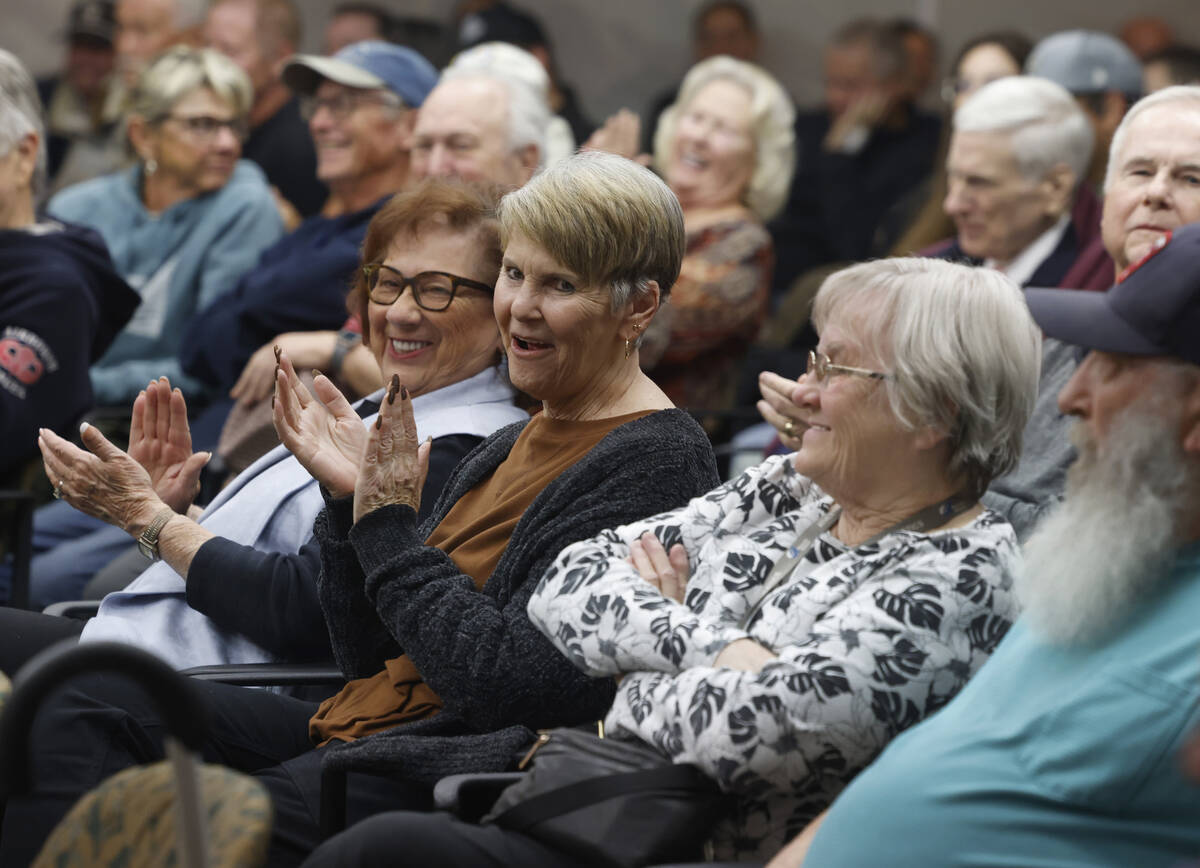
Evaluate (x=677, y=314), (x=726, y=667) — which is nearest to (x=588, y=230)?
(x=726, y=667)

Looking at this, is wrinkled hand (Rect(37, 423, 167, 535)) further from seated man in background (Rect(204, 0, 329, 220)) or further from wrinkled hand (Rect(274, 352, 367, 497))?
seated man in background (Rect(204, 0, 329, 220))

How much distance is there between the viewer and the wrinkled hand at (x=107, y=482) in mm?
3104

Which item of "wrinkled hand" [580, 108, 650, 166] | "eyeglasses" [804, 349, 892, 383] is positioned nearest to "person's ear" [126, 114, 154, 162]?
"wrinkled hand" [580, 108, 650, 166]

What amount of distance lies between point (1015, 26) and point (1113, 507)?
7279 mm

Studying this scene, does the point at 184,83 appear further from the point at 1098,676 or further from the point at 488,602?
the point at 1098,676

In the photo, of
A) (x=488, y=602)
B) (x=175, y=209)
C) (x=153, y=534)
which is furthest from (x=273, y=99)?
(x=488, y=602)

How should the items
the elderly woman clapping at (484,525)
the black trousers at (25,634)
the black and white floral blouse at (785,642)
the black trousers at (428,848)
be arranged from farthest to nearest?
the black trousers at (25,634) → the elderly woman clapping at (484,525) → the black trousers at (428,848) → the black and white floral blouse at (785,642)

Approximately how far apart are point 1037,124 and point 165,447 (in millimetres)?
2501

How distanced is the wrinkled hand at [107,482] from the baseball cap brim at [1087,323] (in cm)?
183

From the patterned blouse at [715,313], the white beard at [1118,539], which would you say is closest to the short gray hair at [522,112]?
the patterned blouse at [715,313]

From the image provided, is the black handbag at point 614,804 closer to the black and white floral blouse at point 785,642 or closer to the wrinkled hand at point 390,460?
the black and white floral blouse at point 785,642

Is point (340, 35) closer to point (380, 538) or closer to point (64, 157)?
point (64, 157)

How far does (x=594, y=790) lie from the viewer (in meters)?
2.07

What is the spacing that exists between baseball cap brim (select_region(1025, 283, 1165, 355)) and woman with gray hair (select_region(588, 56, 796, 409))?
7.80 ft
